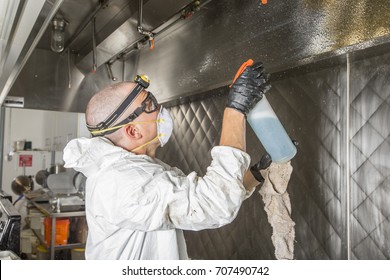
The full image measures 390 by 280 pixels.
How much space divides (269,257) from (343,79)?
0.78 metres

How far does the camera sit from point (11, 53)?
1312mm

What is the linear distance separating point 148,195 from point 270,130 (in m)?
0.37

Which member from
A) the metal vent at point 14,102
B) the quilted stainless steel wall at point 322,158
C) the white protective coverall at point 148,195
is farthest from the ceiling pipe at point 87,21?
the white protective coverall at point 148,195

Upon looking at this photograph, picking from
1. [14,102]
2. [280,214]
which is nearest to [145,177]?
[280,214]

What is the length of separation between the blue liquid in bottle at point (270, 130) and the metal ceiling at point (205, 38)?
44 centimetres

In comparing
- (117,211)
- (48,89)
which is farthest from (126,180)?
(48,89)

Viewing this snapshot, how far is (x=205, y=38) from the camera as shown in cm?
169

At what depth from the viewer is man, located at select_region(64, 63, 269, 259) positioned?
75 centimetres

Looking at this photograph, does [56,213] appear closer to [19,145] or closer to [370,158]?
[19,145]

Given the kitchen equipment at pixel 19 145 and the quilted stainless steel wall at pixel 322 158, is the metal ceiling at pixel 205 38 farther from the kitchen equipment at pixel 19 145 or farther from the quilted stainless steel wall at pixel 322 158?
the kitchen equipment at pixel 19 145

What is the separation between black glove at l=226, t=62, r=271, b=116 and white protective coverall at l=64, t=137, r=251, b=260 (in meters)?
0.11

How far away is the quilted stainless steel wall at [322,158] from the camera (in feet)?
3.84

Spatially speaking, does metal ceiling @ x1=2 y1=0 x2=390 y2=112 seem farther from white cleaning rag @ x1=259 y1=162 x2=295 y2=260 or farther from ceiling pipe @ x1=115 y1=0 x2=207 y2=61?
white cleaning rag @ x1=259 y1=162 x2=295 y2=260

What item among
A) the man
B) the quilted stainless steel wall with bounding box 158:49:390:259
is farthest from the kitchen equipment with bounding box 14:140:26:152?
the man
